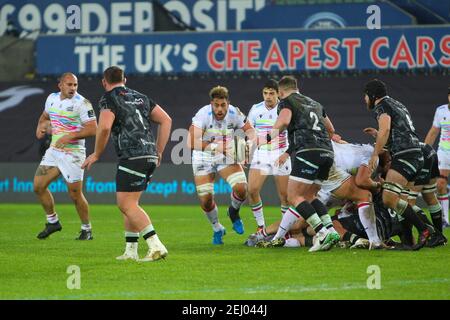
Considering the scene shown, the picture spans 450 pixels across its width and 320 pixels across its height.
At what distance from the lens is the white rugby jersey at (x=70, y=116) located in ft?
49.7

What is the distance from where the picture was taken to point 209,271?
10703mm

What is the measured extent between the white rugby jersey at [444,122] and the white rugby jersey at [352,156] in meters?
4.62

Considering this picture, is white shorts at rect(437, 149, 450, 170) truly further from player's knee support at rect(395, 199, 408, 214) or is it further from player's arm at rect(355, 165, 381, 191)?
player's knee support at rect(395, 199, 408, 214)

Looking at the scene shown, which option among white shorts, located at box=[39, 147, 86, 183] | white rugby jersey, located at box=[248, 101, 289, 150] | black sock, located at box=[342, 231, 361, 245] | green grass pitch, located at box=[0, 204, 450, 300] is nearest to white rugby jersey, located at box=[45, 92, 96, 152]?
white shorts, located at box=[39, 147, 86, 183]

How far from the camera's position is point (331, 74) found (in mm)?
24484

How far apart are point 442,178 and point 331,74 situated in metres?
6.87

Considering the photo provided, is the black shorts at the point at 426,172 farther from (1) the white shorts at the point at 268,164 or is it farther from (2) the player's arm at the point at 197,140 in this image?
(2) the player's arm at the point at 197,140

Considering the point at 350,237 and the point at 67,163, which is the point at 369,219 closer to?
the point at 350,237

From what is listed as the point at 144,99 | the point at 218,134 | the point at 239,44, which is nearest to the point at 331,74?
the point at 239,44

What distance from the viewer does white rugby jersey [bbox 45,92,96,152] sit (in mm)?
15148

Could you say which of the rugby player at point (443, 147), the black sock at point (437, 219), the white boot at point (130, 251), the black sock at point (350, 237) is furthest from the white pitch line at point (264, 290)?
the rugby player at point (443, 147)

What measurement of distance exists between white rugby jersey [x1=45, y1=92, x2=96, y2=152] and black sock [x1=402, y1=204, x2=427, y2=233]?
5125mm

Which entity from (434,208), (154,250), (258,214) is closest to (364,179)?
(434,208)
